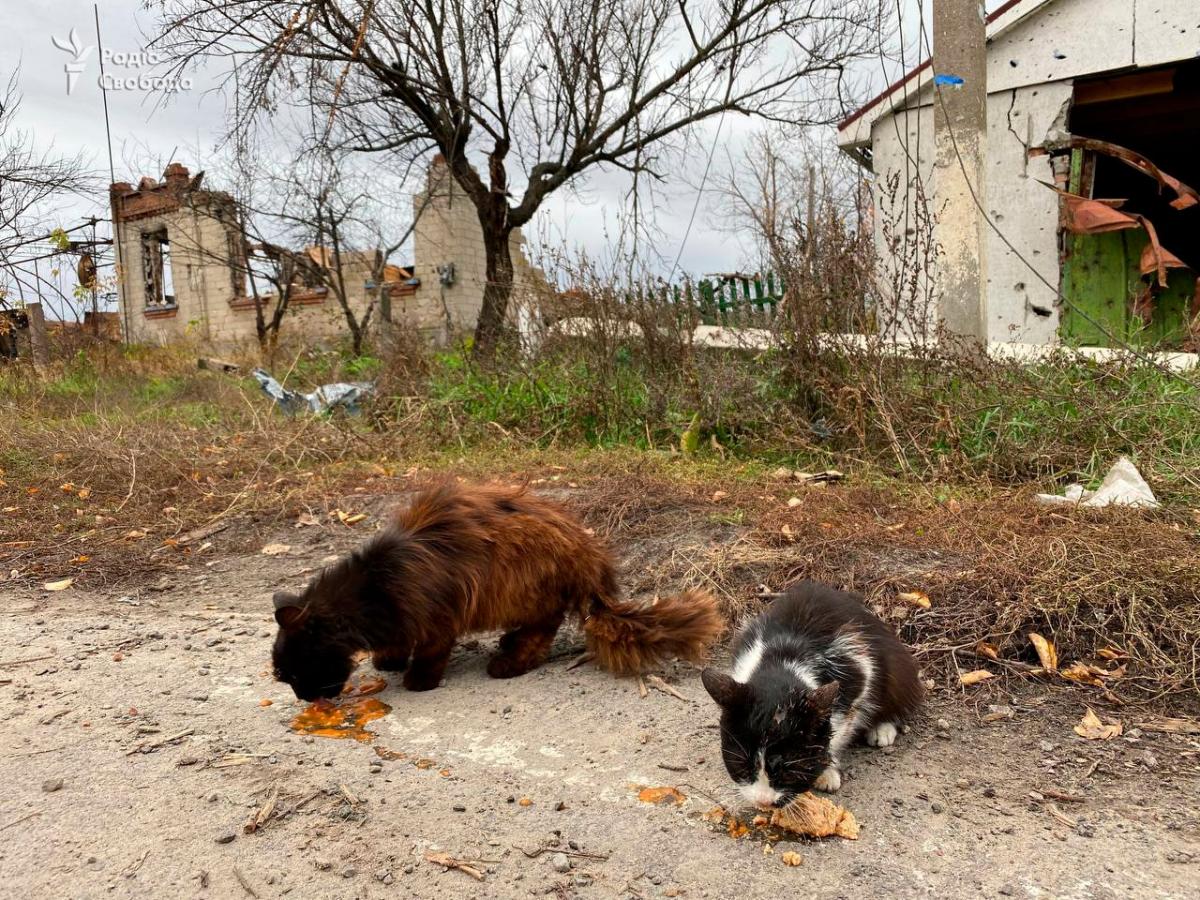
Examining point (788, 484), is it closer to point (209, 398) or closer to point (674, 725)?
point (674, 725)

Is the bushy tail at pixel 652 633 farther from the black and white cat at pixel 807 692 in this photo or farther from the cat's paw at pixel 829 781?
the cat's paw at pixel 829 781

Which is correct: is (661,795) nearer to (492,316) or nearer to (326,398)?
(492,316)

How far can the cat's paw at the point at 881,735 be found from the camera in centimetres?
250

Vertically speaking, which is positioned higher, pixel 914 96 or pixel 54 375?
pixel 914 96

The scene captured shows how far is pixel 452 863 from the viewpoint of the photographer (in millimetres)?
1981

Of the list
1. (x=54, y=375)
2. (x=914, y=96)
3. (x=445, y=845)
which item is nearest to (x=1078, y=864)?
(x=445, y=845)

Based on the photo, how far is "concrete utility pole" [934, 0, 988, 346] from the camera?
18.0 ft

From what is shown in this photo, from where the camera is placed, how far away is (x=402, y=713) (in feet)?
9.46

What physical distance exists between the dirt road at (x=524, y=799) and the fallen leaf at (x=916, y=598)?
1.54ft

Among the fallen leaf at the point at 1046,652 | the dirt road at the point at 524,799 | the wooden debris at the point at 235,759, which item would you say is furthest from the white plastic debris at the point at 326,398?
the fallen leaf at the point at 1046,652

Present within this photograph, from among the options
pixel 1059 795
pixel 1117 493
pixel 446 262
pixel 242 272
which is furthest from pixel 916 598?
pixel 242 272

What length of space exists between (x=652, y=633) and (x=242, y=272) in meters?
18.3

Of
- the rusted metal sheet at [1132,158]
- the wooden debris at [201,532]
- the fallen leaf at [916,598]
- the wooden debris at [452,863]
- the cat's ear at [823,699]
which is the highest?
the rusted metal sheet at [1132,158]

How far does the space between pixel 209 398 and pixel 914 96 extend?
9.68 m
